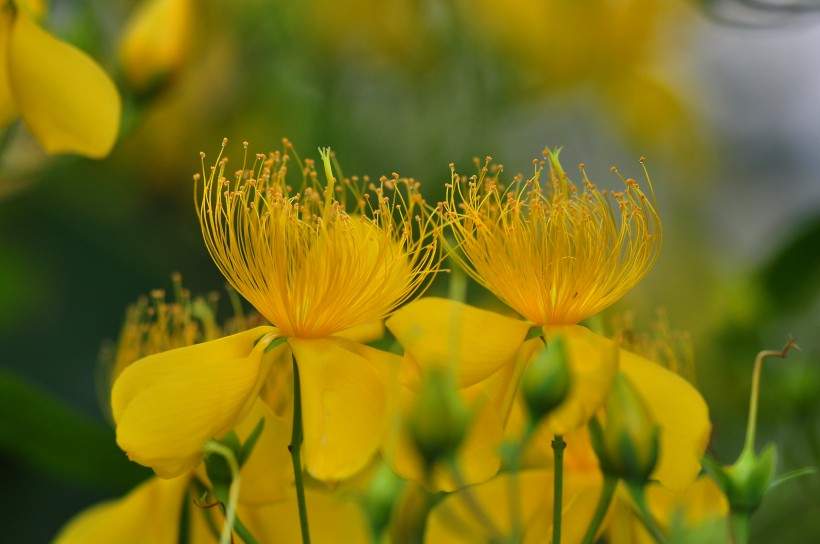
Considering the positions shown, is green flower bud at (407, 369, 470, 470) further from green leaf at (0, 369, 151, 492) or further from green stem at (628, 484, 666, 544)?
green leaf at (0, 369, 151, 492)

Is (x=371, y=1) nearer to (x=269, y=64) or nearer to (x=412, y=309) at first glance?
(x=269, y=64)

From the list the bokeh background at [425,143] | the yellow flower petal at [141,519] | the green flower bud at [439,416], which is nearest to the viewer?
Answer: the green flower bud at [439,416]

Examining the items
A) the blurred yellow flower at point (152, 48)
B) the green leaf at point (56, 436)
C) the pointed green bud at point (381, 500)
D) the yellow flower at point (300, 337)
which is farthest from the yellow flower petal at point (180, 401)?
the blurred yellow flower at point (152, 48)

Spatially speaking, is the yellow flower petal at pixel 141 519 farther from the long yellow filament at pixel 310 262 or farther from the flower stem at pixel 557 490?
the flower stem at pixel 557 490

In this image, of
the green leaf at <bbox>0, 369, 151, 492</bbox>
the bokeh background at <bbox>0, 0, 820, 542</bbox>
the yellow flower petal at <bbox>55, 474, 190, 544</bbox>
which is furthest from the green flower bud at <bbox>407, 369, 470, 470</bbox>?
the bokeh background at <bbox>0, 0, 820, 542</bbox>

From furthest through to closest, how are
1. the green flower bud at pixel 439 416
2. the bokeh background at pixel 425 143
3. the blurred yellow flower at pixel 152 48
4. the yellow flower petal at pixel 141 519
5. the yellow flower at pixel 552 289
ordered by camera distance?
1. the bokeh background at pixel 425 143
2. the blurred yellow flower at pixel 152 48
3. the yellow flower petal at pixel 141 519
4. the yellow flower at pixel 552 289
5. the green flower bud at pixel 439 416

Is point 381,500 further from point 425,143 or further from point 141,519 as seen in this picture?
point 425,143
